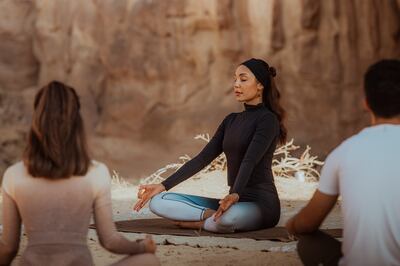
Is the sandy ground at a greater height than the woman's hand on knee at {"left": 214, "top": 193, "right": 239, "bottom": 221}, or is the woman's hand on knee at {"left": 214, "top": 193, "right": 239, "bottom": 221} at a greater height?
the woman's hand on knee at {"left": 214, "top": 193, "right": 239, "bottom": 221}

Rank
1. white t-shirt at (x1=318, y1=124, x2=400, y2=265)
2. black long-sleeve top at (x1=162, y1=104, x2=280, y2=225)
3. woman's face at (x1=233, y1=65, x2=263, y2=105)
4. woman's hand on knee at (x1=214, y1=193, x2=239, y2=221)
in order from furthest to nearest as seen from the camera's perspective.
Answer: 1. woman's face at (x1=233, y1=65, x2=263, y2=105)
2. black long-sleeve top at (x1=162, y1=104, x2=280, y2=225)
3. woman's hand on knee at (x1=214, y1=193, x2=239, y2=221)
4. white t-shirt at (x1=318, y1=124, x2=400, y2=265)

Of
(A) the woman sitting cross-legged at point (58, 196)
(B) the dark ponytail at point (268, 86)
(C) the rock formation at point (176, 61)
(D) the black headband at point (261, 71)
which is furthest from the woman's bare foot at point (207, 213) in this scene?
(C) the rock formation at point (176, 61)

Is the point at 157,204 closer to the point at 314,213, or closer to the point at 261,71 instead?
the point at 261,71

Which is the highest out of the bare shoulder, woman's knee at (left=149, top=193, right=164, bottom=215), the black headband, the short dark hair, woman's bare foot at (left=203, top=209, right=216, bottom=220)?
the short dark hair

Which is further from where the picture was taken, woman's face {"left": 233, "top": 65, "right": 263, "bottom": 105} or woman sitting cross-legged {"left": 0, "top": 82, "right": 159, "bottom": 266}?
woman's face {"left": 233, "top": 65, "right": 263, "bottom": 105}

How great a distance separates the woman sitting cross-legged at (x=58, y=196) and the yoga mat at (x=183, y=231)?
216 centimetres

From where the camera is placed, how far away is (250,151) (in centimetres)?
531

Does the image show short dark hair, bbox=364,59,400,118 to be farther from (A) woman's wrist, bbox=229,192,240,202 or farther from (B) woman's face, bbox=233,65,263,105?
(B) woman's face, bbox=233,65,263,105

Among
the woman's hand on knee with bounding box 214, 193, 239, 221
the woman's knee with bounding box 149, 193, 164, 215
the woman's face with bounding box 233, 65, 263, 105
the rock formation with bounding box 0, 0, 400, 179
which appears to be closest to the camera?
the woman's hand on knee with bounding box 214, 193, 239, 221

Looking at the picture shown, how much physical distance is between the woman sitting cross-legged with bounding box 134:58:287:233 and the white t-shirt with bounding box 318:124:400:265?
2346 mm

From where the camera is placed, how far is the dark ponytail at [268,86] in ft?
18.2

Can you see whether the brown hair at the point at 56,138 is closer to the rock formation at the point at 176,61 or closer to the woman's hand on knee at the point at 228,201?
the woman's hand on knee at the point at 228,201

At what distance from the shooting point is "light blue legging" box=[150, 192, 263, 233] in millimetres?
5445

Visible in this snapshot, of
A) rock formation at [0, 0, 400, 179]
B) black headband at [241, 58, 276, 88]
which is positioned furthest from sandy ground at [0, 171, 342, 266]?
rock formation at [0, 0, 400, 179]
